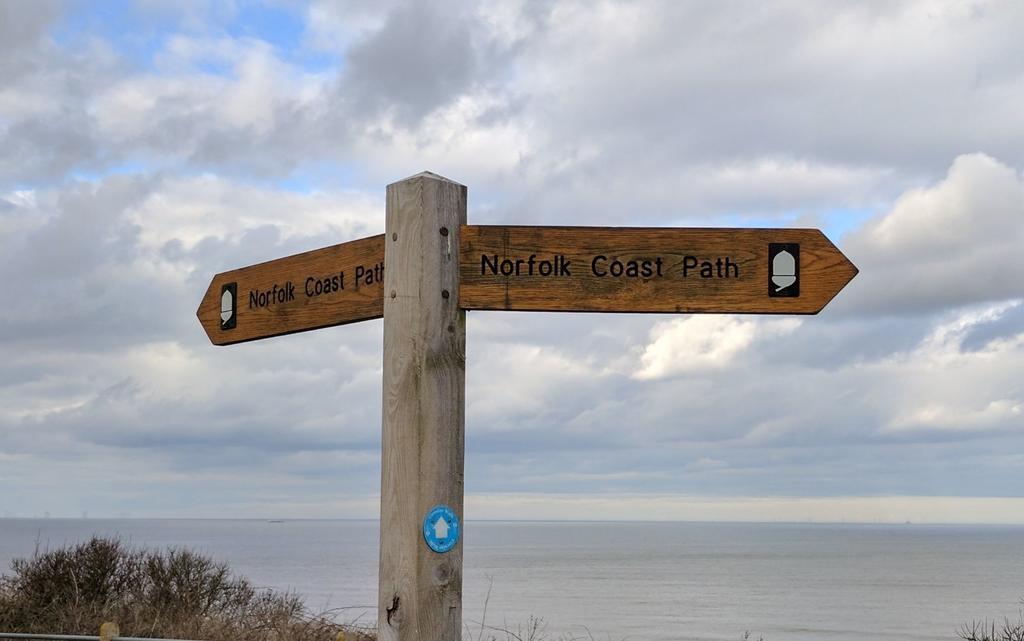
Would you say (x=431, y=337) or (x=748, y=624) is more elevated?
(x=431, y=337)

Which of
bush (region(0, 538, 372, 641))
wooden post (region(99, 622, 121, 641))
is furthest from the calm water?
wooden post (region(99, 622, 121, 641))

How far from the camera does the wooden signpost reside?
3844 millimetres

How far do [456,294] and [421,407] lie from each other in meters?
0.43

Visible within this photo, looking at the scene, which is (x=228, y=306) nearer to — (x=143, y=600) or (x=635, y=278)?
(x=635, y=278)

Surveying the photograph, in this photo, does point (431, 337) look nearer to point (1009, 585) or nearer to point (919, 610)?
point (919, 610)

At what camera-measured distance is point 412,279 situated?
3.94m

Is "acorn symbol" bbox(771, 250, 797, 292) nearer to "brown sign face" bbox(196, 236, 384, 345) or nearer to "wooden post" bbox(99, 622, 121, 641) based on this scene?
"brown sign face" bbox(196, 236, 384, 345)

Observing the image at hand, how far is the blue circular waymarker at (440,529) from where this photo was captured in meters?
3.83

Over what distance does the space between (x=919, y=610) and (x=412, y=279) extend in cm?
5908

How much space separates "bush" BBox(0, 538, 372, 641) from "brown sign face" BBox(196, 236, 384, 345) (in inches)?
304

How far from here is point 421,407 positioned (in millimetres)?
3889

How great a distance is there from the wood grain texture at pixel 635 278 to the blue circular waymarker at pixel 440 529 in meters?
0.74

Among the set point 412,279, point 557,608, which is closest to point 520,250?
point 412,279

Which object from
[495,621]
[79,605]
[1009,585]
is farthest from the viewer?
[1009,585]
